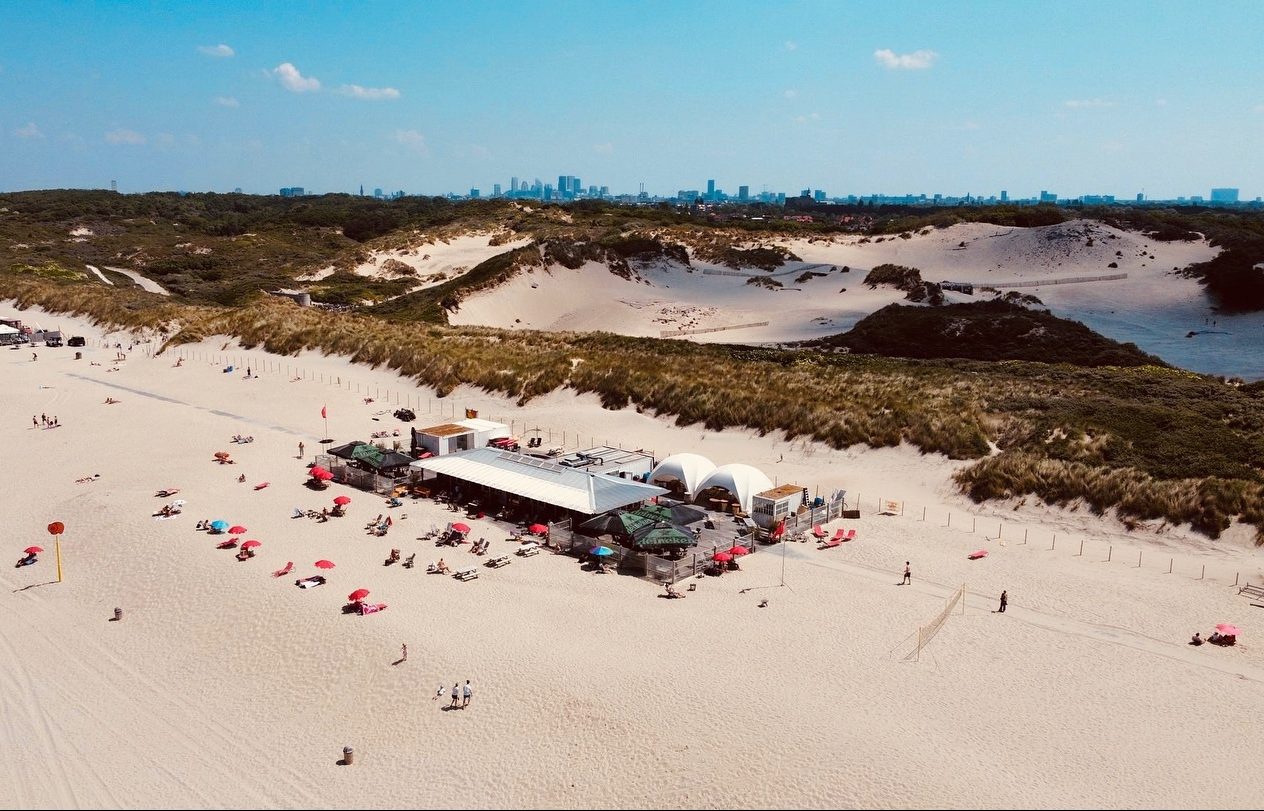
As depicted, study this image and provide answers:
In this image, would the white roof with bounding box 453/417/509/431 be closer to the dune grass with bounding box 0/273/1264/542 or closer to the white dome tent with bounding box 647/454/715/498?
the dune grass with bounding box 0/273/1264/542

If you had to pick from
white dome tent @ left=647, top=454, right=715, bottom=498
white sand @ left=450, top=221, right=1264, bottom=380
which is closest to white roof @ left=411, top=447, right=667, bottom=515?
white dome tent @ left=647, top=454, right=715, bottom=498

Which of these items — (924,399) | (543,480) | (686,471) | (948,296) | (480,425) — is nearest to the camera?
(543,480)

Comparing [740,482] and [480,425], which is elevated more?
[480,425]

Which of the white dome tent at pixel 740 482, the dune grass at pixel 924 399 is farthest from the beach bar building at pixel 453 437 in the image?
the white dome tent at pixel 740 482

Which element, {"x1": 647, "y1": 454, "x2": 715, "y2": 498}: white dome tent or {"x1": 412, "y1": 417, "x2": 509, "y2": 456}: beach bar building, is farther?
{"x1": 412, "y1": 417, "x2": 509, "y2": 456}: beach bar building

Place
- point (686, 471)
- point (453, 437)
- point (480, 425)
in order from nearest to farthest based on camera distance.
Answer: point (686, 471) → point (453, 437) → point (480, 425)

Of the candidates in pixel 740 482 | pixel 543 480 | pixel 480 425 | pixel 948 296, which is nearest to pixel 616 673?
pixel 543 480

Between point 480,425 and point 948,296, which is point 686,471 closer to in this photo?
point 480,425

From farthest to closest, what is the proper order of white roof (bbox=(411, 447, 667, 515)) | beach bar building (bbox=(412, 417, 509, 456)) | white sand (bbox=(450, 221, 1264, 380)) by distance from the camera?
white sand (bbox=(450, 221, 1264, 380))
beach bar building (bbox=(412, 417, 509, 456))
white roof (bbox=(411, 447, 667, 515))
